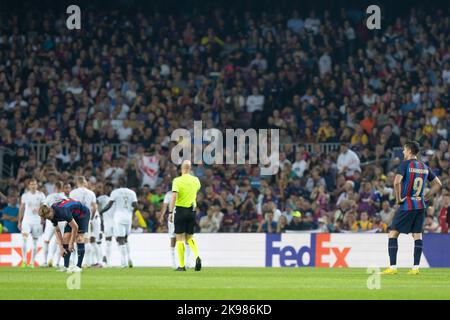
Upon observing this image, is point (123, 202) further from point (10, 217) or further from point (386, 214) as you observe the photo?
point (386, 214)

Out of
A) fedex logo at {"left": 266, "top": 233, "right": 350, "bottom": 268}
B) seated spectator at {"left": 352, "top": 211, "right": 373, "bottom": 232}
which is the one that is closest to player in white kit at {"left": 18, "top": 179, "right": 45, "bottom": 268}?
fedex logo at {"left": 266, "top": 233, "right": 350, "bottom": 268}

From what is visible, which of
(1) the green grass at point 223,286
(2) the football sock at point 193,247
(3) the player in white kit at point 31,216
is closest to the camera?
(1) the green grass at point 223,286

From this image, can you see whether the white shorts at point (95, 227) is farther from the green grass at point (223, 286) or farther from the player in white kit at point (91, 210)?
the green grass at point (223, 286)

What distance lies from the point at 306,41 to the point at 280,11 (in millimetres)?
2101

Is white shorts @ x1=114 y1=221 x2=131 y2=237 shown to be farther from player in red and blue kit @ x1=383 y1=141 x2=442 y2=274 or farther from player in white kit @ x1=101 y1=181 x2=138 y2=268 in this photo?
player in red and blue kit @ x1=383 y1=141 x2=442 y2=274

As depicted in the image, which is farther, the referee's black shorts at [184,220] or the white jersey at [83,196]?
the white jersey at [83,196]

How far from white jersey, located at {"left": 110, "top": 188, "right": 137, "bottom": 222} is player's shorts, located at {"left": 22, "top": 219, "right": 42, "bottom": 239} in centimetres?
221

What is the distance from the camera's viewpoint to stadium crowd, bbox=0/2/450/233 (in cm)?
3006

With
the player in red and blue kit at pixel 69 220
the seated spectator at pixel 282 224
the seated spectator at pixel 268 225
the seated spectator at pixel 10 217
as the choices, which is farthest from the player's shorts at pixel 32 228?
the seated spectator at pixel 282 224

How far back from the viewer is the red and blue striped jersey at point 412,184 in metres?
19.6
